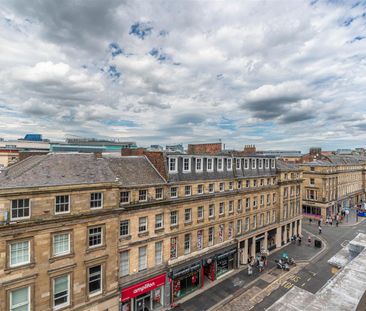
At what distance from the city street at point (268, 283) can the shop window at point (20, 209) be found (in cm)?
1851

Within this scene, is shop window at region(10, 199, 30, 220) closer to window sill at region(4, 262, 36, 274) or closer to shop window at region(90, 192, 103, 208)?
window sill at region(4, 262, 36, 274)

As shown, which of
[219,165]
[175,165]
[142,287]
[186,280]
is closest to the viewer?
[142,287]

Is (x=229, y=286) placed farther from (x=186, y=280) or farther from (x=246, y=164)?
(x=246, y=164)

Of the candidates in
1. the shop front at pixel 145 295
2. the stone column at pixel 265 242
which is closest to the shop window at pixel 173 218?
the shop front at pixel 145 295

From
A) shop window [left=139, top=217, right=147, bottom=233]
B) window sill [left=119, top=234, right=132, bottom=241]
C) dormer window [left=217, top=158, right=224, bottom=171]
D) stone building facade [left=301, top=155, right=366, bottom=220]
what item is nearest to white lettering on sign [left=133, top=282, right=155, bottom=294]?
window sill [left=119, top=234, right=132, bottom=241]

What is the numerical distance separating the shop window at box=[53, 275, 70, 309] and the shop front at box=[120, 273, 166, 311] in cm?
→ 500

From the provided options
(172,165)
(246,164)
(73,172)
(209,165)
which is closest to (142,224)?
(172,165)

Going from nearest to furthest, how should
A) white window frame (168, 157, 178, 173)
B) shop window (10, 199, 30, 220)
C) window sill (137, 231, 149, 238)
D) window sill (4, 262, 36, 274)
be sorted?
window sill (4, 262, 36, 274)
shop window (10, 199, 30, 220)
window sill (137, 231, 149, 238)
white window frame (168, 157, 178, 173)

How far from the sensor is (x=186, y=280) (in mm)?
26969

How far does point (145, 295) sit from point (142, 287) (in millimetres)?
1804

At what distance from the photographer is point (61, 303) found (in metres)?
17.9

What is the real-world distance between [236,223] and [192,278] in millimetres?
10205

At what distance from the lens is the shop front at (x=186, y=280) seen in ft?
83.4

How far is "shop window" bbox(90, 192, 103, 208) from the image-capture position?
762 inches
